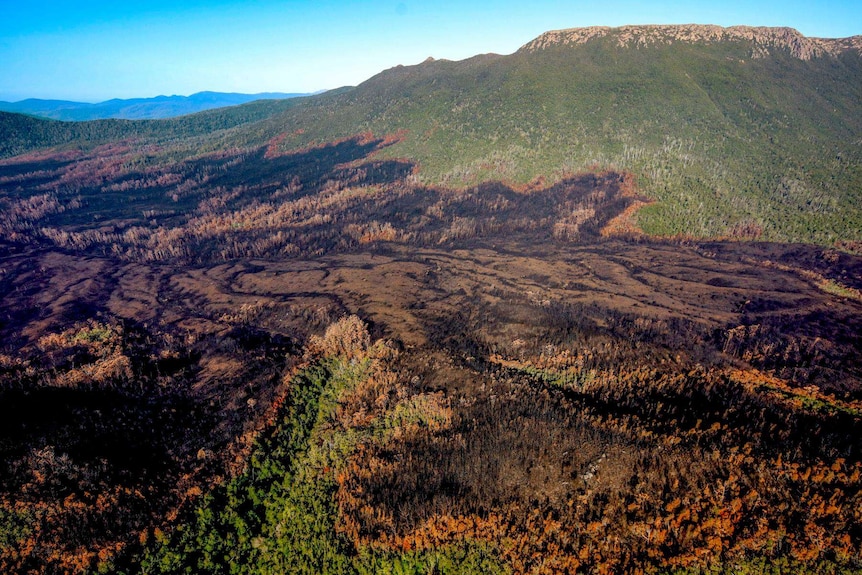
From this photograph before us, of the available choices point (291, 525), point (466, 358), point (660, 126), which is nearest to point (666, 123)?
point (660, 126)

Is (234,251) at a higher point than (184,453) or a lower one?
higher

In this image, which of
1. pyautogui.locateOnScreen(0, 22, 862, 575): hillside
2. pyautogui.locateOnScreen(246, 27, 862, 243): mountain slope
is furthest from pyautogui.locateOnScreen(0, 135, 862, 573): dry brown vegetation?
pyautogui.locateOnScreen(246, 27, 862, 243): mountain slope

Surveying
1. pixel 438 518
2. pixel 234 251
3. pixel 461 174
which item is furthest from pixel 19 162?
pixel 438 518

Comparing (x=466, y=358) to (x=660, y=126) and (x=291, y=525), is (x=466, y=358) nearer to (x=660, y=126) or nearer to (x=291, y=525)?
(x=291, y=525)

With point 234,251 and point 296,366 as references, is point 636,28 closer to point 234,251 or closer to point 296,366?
point 234,251

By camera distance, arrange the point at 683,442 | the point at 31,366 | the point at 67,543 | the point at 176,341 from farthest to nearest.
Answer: the point at 176,341
the point at 31,366
the point at 683,442
the point at 67,543

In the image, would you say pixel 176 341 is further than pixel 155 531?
Yes
